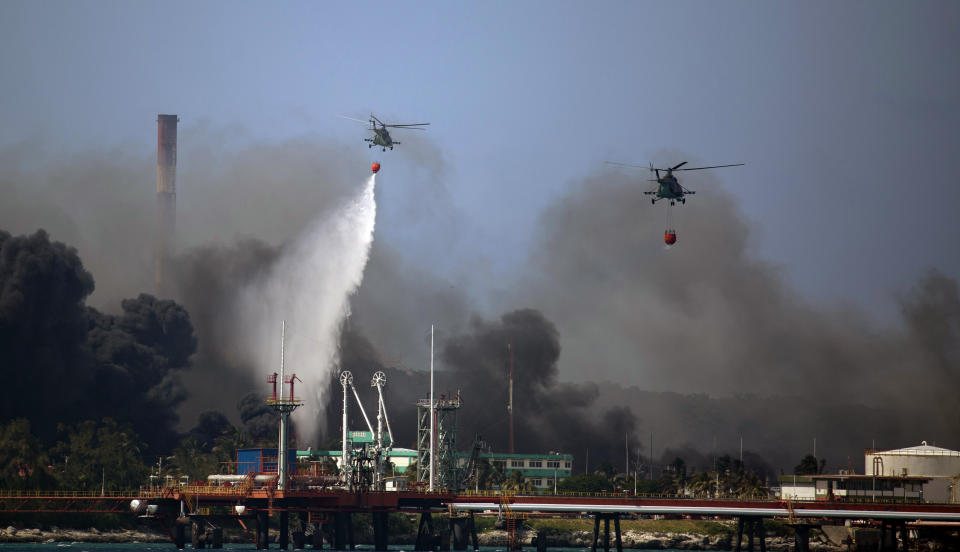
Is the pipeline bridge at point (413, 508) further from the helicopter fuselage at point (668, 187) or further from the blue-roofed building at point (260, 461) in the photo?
the helicopter fuselage at point (668, 187)

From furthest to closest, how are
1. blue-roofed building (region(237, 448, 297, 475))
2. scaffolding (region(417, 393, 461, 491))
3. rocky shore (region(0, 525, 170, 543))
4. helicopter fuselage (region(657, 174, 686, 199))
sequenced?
scaffolding (region(417, 393, 461, 491)) < rocky shore (region(0, 525, 170, 543)) < blue-roofed building (region(237, 448, 297, 475)) < helicopter fuselage (region(657, 174, 686, 199))

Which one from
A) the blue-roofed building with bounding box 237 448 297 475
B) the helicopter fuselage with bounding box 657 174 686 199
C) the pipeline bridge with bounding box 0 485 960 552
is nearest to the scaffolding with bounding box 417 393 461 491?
the pipeline bridge with bounding box 0 485 960 552

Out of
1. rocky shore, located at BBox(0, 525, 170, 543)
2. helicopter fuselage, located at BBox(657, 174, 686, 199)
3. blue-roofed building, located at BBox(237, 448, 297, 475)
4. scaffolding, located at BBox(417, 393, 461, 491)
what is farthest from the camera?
scaffolding, located at BBox(417, 393, 461, 491)

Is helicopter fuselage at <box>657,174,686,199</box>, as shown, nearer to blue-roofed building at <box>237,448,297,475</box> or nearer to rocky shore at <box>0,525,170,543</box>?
blue-roofed building at <box>237,448,297,475</box>

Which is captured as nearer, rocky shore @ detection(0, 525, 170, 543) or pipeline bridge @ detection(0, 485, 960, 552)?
pipeline bridge @ detection(0, 485, 960, 552)

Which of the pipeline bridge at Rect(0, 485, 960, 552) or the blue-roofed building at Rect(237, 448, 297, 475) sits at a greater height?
the blue-roofed building at Rect(237, 448, 297, 475)

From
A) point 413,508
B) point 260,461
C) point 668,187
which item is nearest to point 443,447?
point 413,508

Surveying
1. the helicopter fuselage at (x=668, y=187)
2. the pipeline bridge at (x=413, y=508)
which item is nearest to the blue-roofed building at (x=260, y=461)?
the pipeline bridge at (x=413, y=508)

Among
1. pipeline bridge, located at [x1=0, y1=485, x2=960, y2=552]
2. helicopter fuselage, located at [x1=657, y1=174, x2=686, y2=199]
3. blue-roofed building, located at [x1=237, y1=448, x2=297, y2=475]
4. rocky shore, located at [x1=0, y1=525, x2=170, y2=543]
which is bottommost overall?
rocky shore, located at [x1=0, y1=525, x2=170, y2=543]

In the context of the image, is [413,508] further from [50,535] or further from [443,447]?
[50,535]
